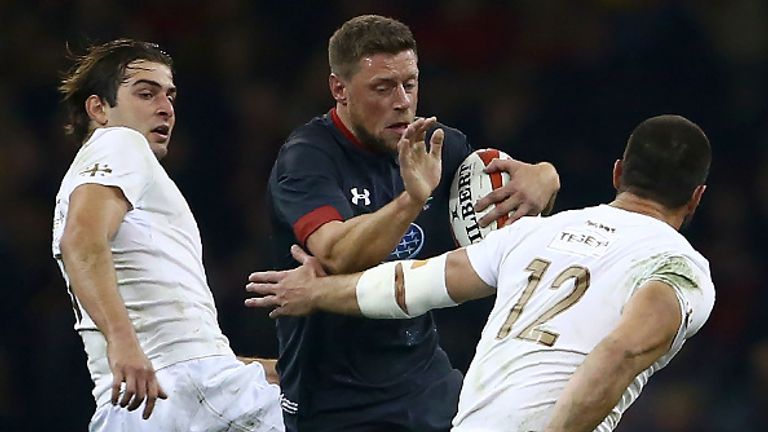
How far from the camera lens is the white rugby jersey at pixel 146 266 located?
4895 mm

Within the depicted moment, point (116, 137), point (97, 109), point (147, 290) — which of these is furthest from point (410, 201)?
point (97, 109)

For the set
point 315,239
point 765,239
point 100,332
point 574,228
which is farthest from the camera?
point 765,239

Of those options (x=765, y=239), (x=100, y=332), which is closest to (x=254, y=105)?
(x=765, y=239)

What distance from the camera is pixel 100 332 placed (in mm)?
4766

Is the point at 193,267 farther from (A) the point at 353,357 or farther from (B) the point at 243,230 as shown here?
(B) the point at 243,230

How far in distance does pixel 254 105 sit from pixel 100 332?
5506 millimetres

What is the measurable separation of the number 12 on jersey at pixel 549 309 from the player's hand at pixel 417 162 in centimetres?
74

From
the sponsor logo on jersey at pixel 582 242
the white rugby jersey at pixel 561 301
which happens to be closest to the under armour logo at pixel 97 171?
the white rugby jersey at pixel 561 301

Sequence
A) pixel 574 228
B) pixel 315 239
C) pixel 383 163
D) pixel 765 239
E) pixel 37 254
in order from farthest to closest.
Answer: pixel 765 239
pixel 37 254
pixel 383 163
pixel 315 239
pixel 574 228

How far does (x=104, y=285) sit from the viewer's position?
459cm

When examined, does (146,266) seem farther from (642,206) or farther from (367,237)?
(642,206)

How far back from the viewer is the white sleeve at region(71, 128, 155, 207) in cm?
487

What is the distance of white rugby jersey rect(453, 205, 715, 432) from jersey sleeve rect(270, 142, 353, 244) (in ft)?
3.23

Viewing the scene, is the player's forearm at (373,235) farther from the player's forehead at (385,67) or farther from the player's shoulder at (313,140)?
the player's forehead at (385,67)
